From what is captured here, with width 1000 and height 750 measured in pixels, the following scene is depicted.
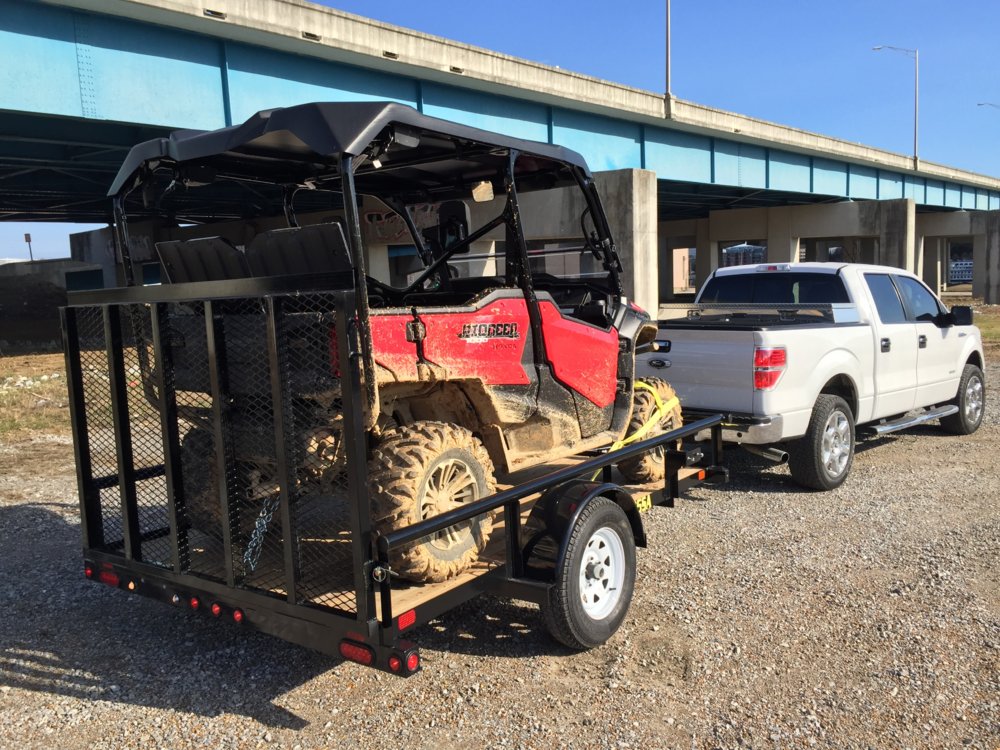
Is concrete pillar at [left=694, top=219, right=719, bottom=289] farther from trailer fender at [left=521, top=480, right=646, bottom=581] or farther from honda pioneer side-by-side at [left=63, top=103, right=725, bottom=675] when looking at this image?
trailer fender at [left=521, top=480, right=646, bottom=581]

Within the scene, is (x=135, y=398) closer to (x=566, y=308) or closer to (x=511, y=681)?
(x=511, y=681)

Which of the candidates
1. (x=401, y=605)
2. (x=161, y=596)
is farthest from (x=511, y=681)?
(x=161, y=596)

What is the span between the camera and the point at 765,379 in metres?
6.58

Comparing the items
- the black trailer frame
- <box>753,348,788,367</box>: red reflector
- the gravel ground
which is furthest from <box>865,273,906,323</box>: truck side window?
the black trailer frame

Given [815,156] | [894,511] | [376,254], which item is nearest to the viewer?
[894,511]

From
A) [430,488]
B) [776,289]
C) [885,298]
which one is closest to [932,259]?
[885,298]

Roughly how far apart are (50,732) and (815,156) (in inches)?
1164

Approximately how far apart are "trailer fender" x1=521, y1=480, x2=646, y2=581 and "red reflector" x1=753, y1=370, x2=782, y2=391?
2.86m

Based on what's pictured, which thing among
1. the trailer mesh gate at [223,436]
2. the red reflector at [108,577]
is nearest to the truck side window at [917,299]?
the trailer mesh gate at [223,436]

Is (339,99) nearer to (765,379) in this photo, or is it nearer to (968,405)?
(765,379)

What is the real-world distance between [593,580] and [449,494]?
897 millimetres

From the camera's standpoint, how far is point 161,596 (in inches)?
154

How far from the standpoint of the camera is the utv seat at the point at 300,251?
3.54 m

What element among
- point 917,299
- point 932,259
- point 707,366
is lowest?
point 707,366
